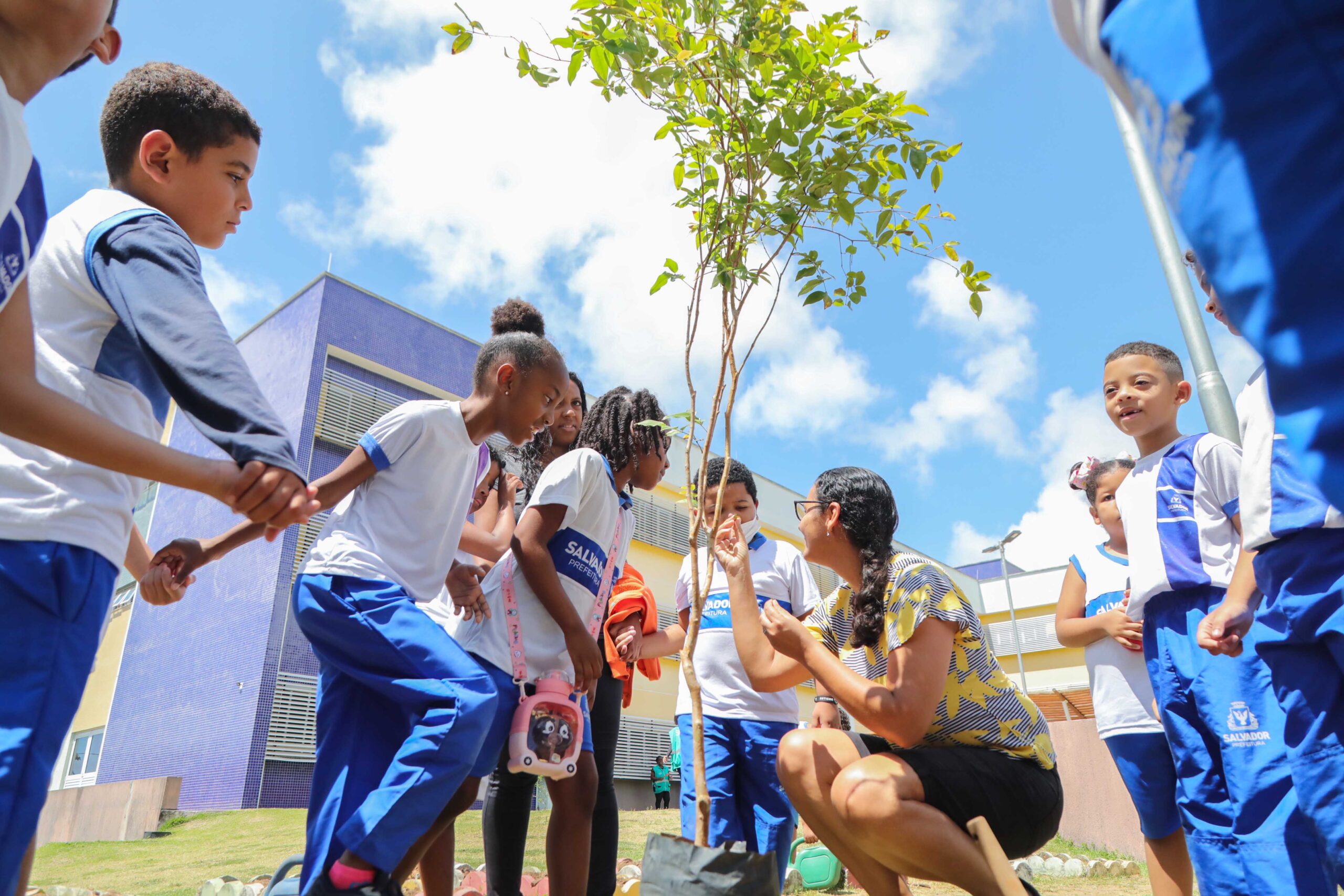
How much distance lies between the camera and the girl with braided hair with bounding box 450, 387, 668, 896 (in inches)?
110

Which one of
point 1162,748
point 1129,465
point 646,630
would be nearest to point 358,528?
point 646,630

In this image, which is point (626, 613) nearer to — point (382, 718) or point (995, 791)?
point (382, 718)

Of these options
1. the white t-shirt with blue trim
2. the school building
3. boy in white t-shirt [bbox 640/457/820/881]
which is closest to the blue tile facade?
the school building

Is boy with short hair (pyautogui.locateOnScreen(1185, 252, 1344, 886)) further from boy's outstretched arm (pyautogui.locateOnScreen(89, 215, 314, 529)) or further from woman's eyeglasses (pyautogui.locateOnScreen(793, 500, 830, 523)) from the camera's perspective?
boy's outstretched arm (pyautogui.locateOnScreen(89, 215, 314, 529))

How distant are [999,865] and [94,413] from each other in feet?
7.13

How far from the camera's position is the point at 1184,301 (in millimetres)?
5457

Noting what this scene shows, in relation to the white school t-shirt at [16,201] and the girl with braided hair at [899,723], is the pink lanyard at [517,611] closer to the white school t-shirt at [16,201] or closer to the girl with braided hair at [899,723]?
the girl with braided hair at [899,723]

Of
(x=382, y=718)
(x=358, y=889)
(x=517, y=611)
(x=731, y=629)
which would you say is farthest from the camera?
(x=731, y=629)

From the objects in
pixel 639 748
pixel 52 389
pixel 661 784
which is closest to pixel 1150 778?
pixel 52 389

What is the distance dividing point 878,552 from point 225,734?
51.4ft

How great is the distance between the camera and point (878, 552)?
295cm

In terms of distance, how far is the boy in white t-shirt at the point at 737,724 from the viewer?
3764mm

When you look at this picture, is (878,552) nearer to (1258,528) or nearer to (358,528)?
(1258,528)

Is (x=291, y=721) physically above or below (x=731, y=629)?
above
